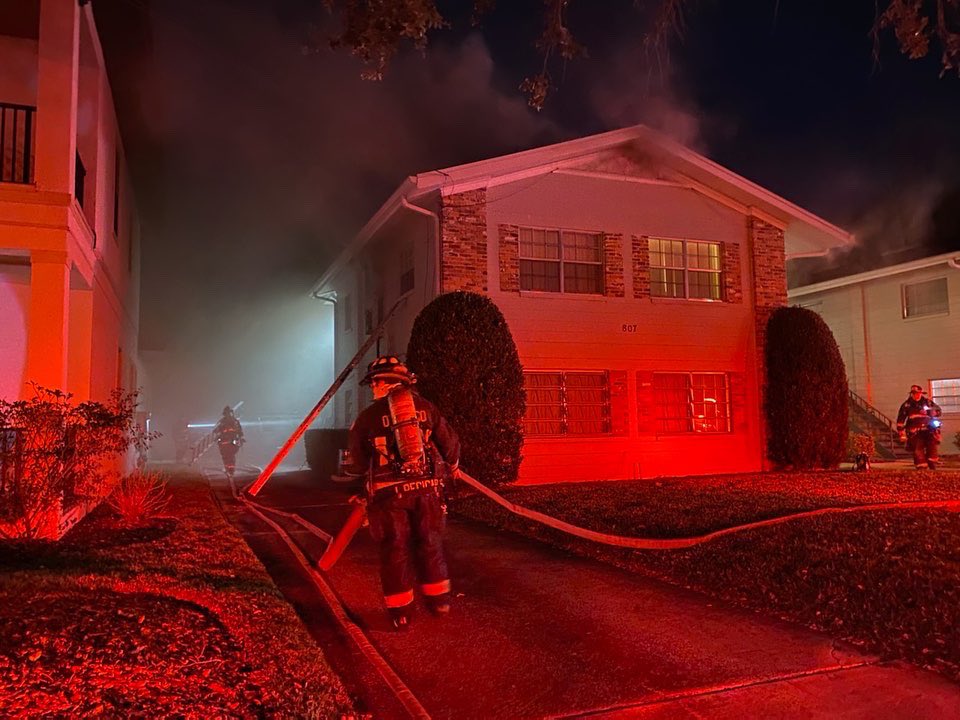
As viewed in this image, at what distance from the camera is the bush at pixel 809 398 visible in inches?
547

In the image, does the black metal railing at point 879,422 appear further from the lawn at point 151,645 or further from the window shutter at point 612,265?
Answer: the lawn at point 151,645

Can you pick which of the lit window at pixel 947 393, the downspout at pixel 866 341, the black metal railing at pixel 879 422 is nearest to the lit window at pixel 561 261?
the black metal railing at pixel 879 422

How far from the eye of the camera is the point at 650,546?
6457 millimetres

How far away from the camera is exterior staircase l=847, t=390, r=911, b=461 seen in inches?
713

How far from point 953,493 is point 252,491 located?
31.8 ft

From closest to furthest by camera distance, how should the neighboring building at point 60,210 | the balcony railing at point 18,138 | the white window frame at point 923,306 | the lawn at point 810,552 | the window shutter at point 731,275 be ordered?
the lawn at point 810,552 < the neighboring building at point 60,210 < the balcony railing at point 18,138 < the window shutter at point 731,275 < the white window frame at point 923,306

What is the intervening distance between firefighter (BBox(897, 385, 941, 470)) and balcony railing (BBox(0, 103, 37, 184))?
46.5 feet

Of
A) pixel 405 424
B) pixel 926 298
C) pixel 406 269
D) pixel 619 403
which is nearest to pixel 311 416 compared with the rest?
pixel 406 269

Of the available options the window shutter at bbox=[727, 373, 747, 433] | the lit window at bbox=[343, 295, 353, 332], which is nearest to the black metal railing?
the window shutter at bbox=[727, 373, 747, 433]

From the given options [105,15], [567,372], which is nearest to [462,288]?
[567,372]

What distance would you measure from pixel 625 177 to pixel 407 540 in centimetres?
1127

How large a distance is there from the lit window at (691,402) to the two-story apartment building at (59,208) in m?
9.68

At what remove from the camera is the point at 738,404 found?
14836mm

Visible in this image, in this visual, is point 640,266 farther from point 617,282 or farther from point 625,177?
point 625,177
